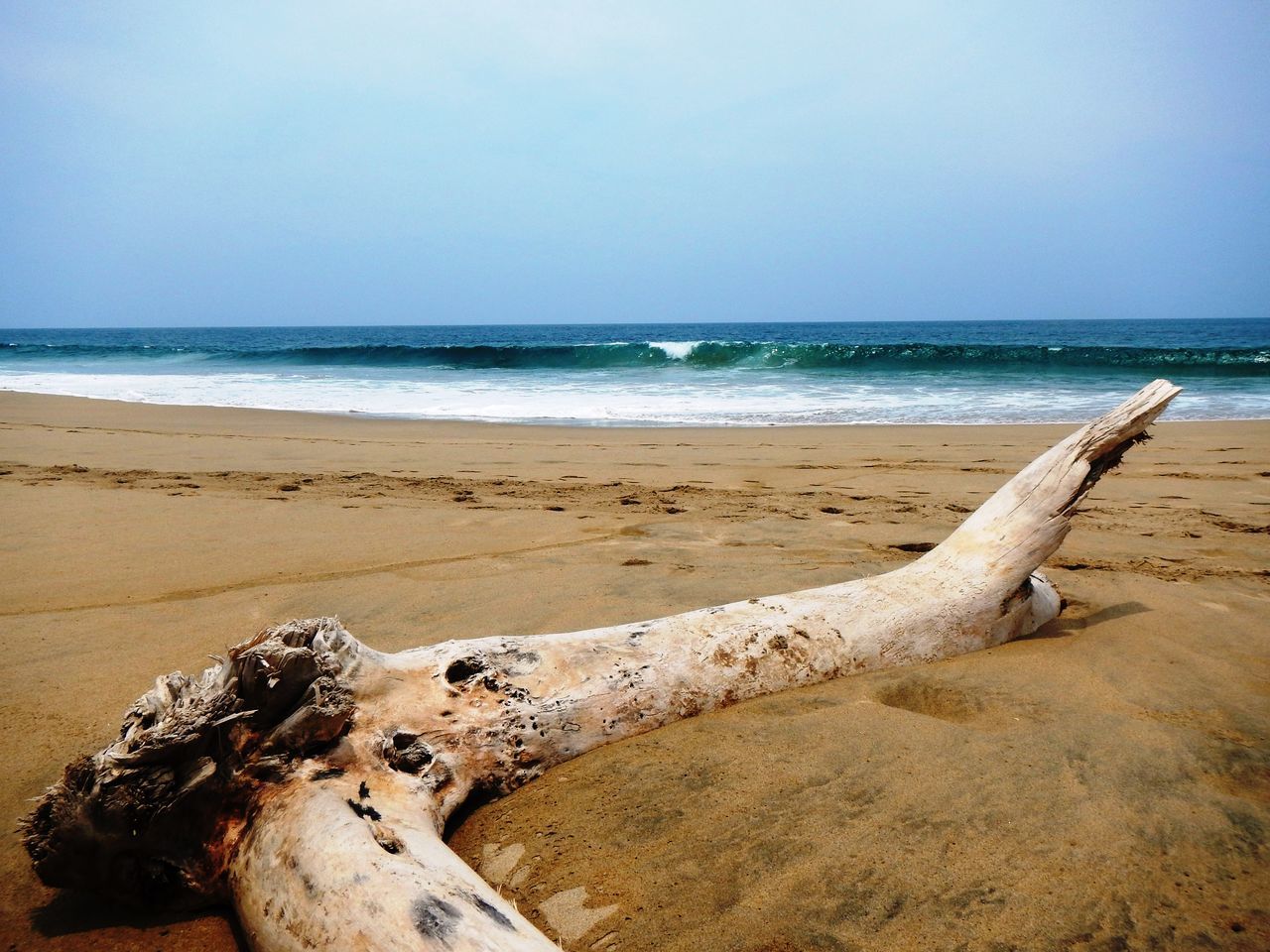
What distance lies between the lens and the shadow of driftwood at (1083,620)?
3.18 metres

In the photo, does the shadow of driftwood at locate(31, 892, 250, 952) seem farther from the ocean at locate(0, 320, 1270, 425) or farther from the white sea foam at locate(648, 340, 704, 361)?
the white sea foam at locate(648, 340, 704, 361)

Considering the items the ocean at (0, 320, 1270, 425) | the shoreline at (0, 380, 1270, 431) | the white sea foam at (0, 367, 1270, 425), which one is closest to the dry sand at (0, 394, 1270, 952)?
the shoreline at (0, 380, 1270, 431)

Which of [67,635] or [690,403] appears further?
[690,403]

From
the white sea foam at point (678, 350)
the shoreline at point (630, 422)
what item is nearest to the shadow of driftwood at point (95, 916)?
the shoreline at point (630, 422)

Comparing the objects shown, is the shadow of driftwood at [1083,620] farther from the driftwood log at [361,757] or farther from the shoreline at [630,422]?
the shoreline at [630,422]

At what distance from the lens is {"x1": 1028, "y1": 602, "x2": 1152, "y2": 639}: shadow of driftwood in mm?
3175

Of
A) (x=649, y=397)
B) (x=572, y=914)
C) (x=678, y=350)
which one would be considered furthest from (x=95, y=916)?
(x=678, y=350)

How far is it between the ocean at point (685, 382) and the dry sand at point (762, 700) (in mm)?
6449

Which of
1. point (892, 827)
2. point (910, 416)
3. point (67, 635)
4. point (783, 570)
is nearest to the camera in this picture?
point (892, 827)

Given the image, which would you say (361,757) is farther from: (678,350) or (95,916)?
(678,350)

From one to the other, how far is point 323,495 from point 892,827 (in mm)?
4824

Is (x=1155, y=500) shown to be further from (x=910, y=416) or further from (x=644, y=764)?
(x=910, y=416)

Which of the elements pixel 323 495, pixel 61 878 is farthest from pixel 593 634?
pixel 323 495

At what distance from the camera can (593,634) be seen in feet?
8.04
